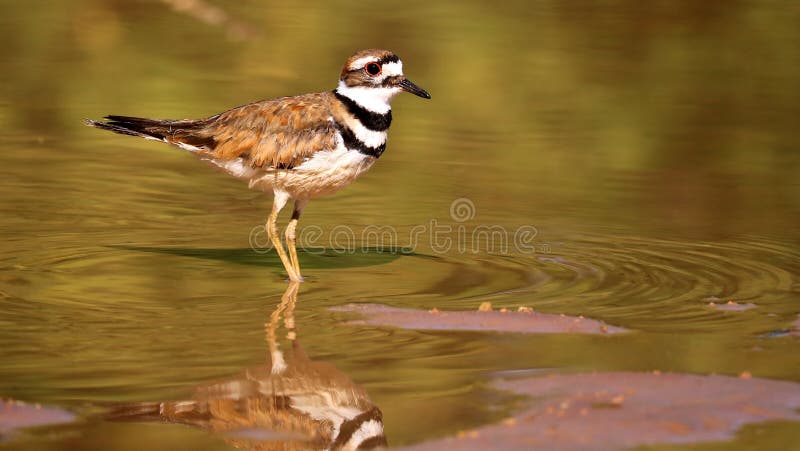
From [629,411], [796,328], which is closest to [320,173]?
[796,328]

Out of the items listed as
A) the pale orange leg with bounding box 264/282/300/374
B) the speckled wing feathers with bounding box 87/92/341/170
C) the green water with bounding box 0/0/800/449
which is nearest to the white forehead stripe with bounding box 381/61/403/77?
the speckled wing feathers with bounding box 87/92/341/170

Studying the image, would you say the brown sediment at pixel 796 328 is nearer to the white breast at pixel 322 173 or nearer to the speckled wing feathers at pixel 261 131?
the white breast at pixel 322 173

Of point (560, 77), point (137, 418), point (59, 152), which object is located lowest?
point (137, 418)

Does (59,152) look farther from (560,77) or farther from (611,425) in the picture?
(611,425)

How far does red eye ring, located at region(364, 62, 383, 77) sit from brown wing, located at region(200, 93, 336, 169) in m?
0.36

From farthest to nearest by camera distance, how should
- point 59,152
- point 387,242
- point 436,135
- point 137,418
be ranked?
1. point 436,135
2. point 59,152
3. point 387,242
4. point 137,418

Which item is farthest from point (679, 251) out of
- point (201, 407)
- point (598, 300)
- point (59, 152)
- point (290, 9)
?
point (290, 9)

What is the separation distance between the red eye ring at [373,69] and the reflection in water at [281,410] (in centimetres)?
331

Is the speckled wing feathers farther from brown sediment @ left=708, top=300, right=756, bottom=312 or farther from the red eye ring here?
brown sediment @ left=708, top=300, right=756, bottom=312

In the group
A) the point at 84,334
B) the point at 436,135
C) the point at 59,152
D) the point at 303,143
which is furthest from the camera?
the point at 436,135

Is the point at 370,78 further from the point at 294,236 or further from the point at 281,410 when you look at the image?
the point at 281,410

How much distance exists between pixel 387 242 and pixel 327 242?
1.65 ft

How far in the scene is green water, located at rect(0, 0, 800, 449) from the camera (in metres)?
6.81

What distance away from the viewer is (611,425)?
229 inches
